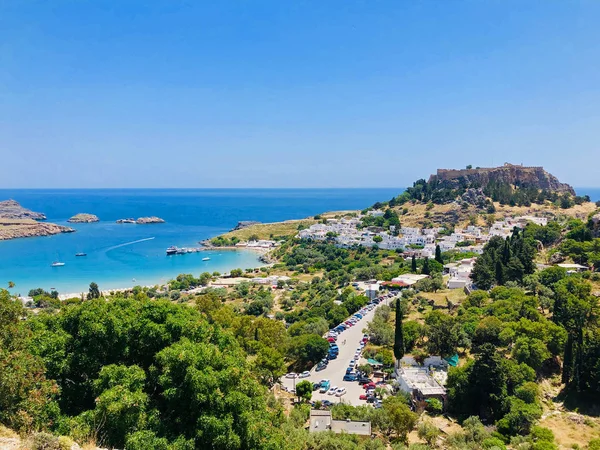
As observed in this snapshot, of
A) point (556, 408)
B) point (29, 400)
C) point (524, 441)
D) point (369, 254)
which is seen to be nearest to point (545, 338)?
point (556, 408)

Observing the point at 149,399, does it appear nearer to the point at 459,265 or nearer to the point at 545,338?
the point at 545,338

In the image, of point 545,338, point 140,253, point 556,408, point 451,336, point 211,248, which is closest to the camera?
point 556,408

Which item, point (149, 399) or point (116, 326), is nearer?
point (149, 399)

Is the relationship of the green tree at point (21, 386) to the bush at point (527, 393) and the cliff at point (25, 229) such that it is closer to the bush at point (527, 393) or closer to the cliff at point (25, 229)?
the bush at point (527, 393)

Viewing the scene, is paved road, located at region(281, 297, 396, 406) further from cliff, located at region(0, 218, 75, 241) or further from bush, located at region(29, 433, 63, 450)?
cliff, located at region(0, 218, 75, 241)

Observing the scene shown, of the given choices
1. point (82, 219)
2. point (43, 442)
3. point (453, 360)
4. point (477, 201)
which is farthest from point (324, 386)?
point (82, 219)

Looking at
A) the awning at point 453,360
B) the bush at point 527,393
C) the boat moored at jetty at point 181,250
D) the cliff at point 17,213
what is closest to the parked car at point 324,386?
the awning at point 453,360

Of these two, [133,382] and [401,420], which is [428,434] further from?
[133,382]
